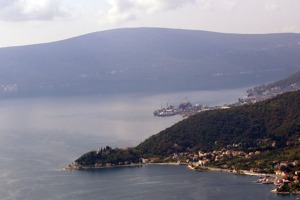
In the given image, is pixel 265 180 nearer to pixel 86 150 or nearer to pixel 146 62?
pixel 86 150

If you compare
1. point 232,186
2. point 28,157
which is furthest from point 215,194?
point 28,157

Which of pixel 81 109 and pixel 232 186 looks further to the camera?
pixel 81 109

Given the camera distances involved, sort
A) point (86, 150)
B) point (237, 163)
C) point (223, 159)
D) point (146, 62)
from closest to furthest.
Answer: point (237, 163), point (223, 159), point (86, 150), point (146, 62)

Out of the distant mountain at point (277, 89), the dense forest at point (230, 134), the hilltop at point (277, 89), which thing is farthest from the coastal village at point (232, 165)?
the distant mountain at point (277, 89)

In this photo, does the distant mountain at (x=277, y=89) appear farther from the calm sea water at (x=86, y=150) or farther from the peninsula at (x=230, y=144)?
the peninsula at (x=230, y=144)

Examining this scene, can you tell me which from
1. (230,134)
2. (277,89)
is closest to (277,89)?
(277,89)

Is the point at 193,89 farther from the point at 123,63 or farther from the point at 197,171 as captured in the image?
the point at 197,171
